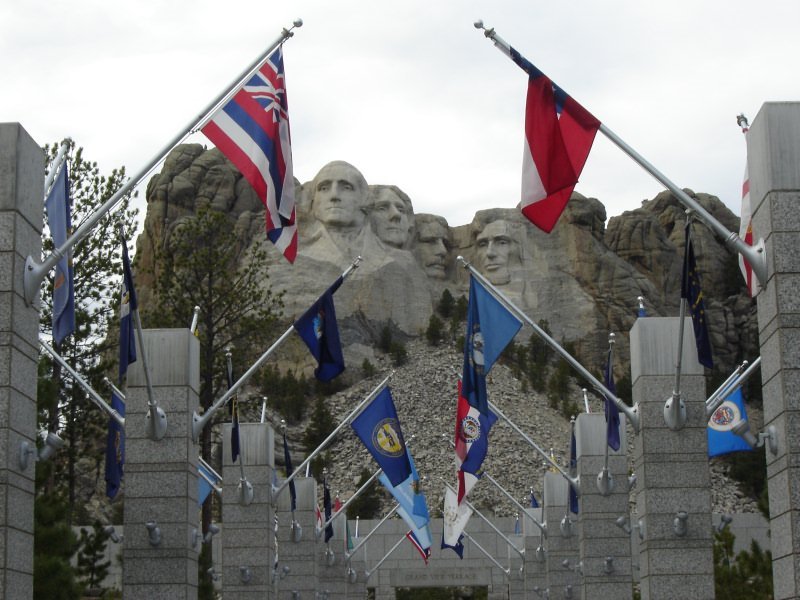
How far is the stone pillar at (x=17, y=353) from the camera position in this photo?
13500 mm

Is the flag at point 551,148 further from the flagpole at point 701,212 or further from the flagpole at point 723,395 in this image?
the flagpole at point 723,395

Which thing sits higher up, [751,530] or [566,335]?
[566,335]

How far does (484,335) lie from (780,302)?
7642 millimetres

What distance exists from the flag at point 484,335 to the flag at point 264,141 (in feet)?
15.2

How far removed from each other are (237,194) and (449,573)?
4479 centimetres

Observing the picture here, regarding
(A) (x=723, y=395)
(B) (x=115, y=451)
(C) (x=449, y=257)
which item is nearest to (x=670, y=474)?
(A) (x=723, y=395)

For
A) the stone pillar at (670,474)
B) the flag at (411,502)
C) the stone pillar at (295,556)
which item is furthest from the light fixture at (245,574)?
the stone pillar at (670,474)

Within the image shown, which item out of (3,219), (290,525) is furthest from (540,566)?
(3,219)

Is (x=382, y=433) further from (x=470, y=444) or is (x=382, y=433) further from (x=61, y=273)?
(x=61, y=273)

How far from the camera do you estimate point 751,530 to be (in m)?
58.3

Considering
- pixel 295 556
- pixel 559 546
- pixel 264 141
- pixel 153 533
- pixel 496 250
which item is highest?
pixel 496 250

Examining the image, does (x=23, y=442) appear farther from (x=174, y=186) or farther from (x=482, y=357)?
(x=174, y=186)

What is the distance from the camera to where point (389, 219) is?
91.4 meters

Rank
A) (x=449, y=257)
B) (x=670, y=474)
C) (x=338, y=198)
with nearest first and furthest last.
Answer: (x=670, y=474) → (x=338, y=198) → (x=449, y=257)
